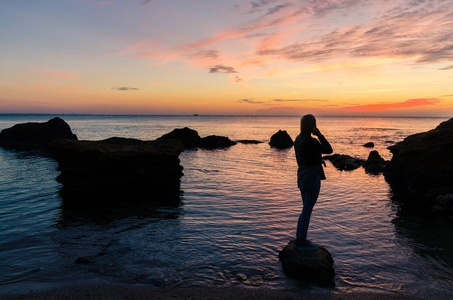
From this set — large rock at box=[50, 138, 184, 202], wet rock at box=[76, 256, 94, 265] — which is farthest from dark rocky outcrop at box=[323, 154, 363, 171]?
wet rock at box=[76, 256, 94, 265]

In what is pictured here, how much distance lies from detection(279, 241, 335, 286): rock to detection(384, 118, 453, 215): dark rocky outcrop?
28.1 ft

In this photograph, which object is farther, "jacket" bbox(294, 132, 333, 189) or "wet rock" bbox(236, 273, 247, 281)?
"jacket" bbox(294, 132, 333, 189)

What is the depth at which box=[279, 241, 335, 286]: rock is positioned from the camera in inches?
250

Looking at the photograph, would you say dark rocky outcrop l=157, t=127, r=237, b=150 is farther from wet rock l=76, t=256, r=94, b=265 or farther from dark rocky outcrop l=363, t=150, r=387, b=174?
wet rock l=76, t=256, r=94, b=265

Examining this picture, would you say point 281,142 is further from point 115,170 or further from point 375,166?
point 115,170

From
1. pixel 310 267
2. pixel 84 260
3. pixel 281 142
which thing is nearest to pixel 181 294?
pixel 310 267

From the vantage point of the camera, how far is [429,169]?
46.5ft

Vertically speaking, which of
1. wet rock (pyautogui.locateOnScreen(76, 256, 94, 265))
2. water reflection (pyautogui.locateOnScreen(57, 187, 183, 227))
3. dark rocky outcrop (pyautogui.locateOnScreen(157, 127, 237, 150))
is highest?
dark rocky outcrop (pyautogui.locateOnScreen(157, 127, 237, 150))

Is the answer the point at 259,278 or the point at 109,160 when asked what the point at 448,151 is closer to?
the point at 259,278

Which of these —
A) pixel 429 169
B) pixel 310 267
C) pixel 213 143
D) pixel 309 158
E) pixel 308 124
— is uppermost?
pixel 308 124

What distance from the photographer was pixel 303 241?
23.8 ft

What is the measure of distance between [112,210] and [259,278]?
831cm

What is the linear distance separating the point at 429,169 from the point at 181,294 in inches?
543

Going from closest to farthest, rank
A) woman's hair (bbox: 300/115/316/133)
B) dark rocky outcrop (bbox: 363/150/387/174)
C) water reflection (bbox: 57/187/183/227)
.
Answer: woman's hair (bbox: 300/115/316/133)
water reflection (bbox: 57/187/183/227)
dark rocky outcrop (bbox: 363/150/387/174)
